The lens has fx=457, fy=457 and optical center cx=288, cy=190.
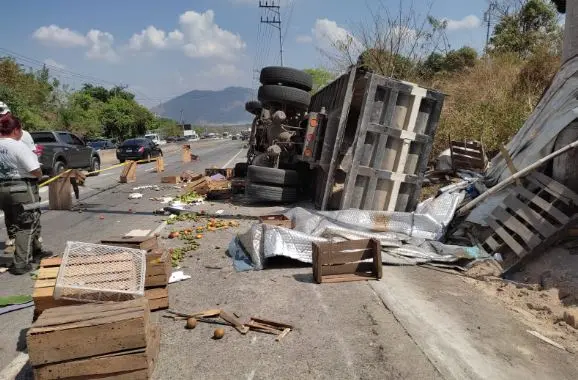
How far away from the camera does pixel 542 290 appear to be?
5258 millimetres

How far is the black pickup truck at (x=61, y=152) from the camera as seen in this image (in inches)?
643

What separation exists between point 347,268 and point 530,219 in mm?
2585

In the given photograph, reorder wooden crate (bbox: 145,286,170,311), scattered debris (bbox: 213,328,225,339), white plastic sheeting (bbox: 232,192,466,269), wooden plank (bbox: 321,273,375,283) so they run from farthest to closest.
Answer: white plastic sheeting (bbox: 232,192,466,269) < wooden plank (bbox: 321,273,375,283) < wooden crate (bbox: 145,286,170,311) < scattered debris (bbox: 213,328,225,339)

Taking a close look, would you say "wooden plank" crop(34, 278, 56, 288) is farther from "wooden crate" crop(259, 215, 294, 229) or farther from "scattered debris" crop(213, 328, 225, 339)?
"wooden crate" crop(259, 215, 294, 229)

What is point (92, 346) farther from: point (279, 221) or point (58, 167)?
point (58, 167)

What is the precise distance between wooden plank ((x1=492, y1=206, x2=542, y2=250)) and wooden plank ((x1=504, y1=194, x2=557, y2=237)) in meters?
0.09

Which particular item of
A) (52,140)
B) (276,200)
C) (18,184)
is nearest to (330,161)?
(276,200)

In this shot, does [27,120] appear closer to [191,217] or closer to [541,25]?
[191,217]

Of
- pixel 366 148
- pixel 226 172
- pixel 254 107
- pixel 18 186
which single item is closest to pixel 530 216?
pixel 366 148

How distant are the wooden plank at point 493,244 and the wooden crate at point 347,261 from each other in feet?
6.00

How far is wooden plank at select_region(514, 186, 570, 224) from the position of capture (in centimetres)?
581

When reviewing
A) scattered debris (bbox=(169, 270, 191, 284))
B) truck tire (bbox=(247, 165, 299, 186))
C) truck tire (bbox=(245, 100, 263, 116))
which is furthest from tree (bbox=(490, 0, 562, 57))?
scattered debris (bbox=(169, 270, 191, 284))

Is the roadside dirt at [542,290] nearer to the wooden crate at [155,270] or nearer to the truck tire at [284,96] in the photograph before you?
the wooden crate at [155,270]

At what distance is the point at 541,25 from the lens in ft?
94.5
